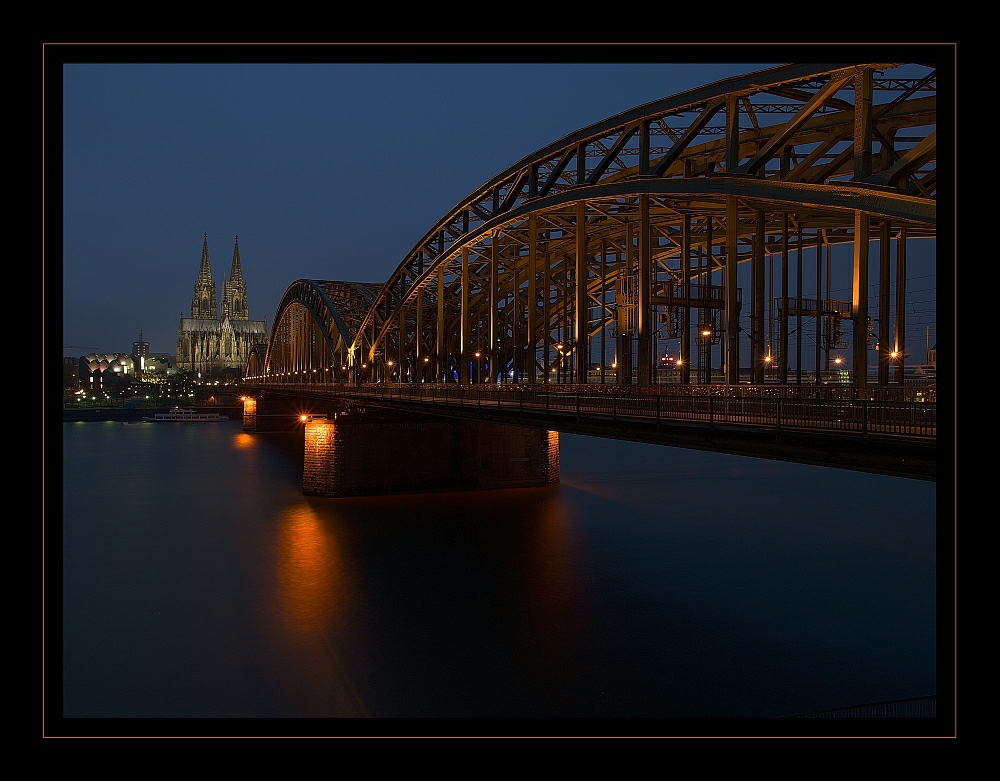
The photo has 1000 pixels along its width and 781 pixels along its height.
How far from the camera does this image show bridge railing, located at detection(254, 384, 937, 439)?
498 inches

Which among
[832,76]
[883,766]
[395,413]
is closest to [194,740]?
[883,766]

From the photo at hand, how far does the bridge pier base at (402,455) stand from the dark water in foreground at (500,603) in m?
1.40

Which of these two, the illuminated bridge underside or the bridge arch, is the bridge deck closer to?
the illuminated bridge underside

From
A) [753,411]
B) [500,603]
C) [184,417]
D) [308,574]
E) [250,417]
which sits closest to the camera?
[753,411]

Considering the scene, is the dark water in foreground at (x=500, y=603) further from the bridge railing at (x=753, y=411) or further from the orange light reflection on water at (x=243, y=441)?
the orange light reflection on water at (x=243, y=441)

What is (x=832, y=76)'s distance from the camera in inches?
838

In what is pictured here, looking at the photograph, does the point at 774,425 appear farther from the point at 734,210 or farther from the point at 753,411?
the point at 734,210

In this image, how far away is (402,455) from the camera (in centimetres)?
4272

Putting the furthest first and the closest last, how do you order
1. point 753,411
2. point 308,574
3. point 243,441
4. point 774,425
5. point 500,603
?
point 243,441, point 308,574, point 500,603, point 753,411, point 774,425

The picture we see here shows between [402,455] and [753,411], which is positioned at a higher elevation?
[753,411]

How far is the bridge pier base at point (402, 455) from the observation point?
137 feet

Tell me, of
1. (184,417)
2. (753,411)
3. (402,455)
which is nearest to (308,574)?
(402,455)

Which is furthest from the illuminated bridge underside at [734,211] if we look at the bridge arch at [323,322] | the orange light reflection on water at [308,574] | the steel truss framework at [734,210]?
the bridge arch at [323,322]

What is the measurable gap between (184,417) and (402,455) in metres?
92.9
